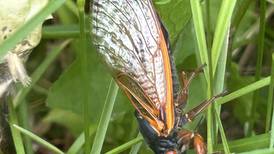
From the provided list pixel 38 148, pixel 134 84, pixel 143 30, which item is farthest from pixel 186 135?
pixel 38 148

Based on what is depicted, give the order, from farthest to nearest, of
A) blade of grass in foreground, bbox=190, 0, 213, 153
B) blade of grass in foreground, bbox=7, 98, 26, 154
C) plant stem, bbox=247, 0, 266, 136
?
plant stem, bbox=247, 0, 266, 136, blade of grass in foreground, bbox=7, 98, 26, 154, blade of grass in foreground, bbox=190, 0, 213, 153

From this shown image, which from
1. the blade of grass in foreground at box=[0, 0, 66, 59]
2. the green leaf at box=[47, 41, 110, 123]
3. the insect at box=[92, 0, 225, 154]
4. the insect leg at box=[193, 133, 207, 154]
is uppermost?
the blade of grass in foreground at box=[0, 0, 66, 59]

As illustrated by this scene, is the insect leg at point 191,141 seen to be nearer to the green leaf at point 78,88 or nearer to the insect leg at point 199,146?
the insect leg at point 199,146

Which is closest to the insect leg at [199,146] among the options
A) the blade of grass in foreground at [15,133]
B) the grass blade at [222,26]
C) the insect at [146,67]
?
the insect at [146,67]

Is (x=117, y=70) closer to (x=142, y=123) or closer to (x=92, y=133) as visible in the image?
(x=142, y=123)

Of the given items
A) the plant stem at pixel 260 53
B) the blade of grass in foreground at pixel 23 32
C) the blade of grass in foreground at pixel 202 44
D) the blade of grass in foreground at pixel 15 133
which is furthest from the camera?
the plant stem at pixel 260 53

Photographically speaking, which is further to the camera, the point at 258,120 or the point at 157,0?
the point at 258,120

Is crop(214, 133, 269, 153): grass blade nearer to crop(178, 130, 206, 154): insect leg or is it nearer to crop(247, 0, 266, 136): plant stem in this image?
crop(178, 130, 206, 154): insect leg

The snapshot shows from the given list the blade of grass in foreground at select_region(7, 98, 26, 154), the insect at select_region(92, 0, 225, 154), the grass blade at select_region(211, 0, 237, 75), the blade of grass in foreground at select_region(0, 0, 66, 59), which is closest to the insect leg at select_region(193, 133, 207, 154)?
the insect at select_region(92, 0, 225, 154)
